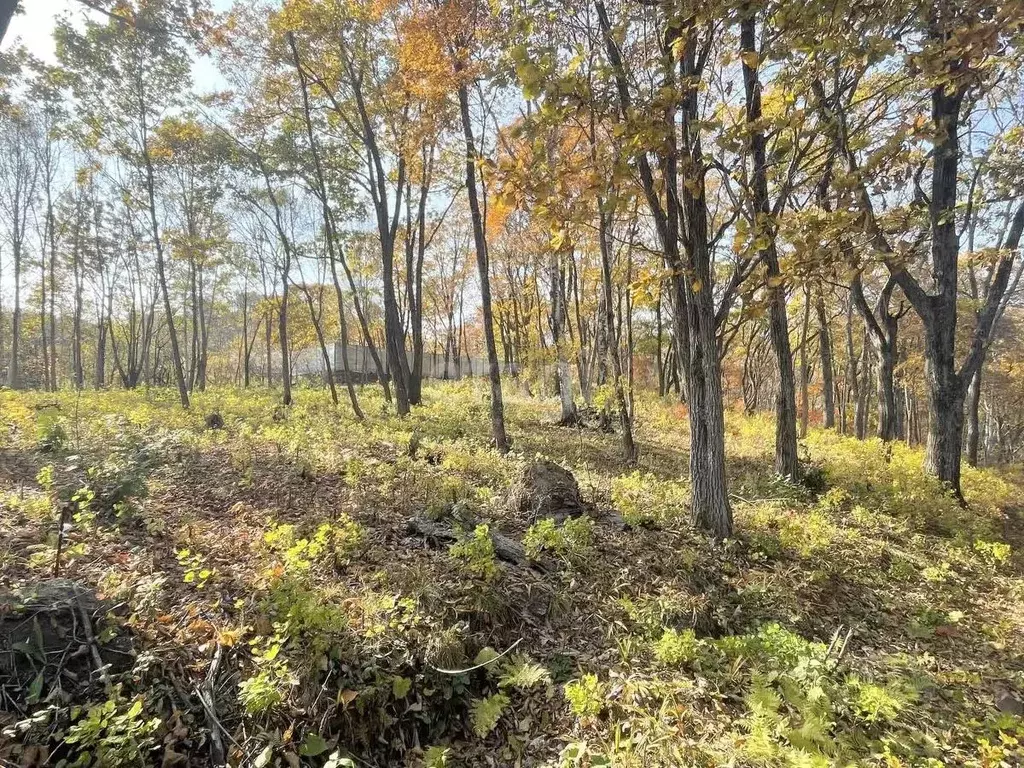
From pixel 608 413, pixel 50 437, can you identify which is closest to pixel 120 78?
pixel 50 437

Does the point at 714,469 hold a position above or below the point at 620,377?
below

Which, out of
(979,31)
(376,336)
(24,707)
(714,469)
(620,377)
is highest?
(376,336)

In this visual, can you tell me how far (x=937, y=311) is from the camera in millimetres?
7938

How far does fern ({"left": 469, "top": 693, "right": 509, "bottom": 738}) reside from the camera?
291 cm

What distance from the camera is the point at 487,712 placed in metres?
2.96

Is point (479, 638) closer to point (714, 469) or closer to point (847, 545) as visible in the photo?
point (714, 469)

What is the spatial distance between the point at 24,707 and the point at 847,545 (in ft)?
23.5

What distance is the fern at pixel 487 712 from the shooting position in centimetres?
291

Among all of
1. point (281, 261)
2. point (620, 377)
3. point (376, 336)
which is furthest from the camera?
point (376, 336)

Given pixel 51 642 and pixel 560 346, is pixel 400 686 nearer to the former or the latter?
pixel 51 642

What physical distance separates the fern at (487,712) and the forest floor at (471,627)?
0.06 feet

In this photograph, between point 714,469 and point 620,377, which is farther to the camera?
point 620,377

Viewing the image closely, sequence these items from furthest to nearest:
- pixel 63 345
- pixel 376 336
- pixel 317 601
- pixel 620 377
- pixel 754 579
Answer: pixel 376 336, pixel 63 345, pixel 620 377, pixel 754 579, pixel 317 601

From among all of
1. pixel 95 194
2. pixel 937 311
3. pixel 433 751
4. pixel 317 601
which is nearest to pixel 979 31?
pixel 433 751
